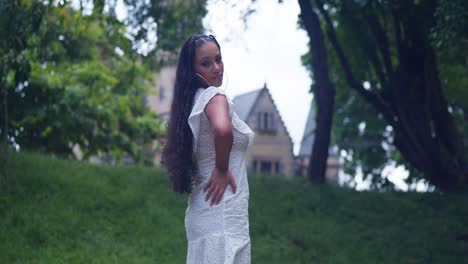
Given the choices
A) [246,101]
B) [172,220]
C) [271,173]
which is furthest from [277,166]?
[172,220]

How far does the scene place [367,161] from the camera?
2128 cm

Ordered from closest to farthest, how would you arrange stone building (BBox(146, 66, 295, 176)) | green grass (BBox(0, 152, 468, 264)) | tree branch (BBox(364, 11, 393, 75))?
green grass (BBox(0, 152, 468, 264)) → tree branch (BBox(364, 11, 393, 75)) → stone building (BBox(146, 66, 295, 176))

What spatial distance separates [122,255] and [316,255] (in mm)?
2711

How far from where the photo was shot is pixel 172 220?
9836mm

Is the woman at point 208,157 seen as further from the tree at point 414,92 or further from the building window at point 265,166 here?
the building window at point 265,166

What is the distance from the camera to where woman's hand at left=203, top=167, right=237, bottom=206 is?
322 centimetres

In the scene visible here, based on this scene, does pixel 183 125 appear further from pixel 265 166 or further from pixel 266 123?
pixel 265 166

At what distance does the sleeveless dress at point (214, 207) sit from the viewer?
10.4ft

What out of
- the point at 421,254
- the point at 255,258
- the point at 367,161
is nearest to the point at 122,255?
the point at 255,258

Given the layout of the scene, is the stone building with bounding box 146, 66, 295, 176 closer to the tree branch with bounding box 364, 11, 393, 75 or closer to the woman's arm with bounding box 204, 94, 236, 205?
the tree branch with bounding box 364, 11, 393, 75

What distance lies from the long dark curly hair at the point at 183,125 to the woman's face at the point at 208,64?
0.09ft

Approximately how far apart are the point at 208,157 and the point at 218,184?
16 cm

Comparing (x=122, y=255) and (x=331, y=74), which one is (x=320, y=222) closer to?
(x=122, y=255)

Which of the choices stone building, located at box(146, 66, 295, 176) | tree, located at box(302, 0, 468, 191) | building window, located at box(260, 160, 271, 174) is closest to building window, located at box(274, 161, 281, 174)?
stone building, located at box(146, 66, 295, 176)
